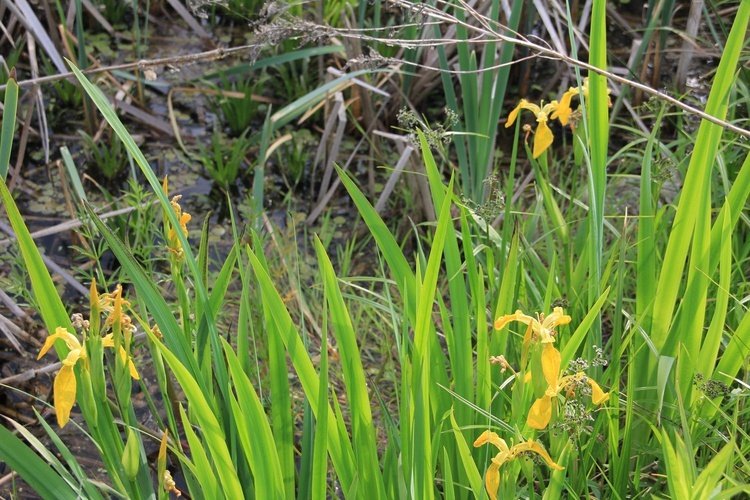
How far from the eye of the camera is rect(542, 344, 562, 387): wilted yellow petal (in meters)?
0.96

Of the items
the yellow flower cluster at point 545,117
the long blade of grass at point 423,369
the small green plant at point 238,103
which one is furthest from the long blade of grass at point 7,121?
the small green plant at point 238,103

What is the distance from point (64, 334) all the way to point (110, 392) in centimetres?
117

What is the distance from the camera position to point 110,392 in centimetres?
211

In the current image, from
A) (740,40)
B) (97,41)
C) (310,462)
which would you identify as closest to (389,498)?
(310,462)

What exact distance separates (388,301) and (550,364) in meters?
0.61

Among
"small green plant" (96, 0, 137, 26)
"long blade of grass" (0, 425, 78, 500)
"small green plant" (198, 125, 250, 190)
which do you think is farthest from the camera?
"small green plant" (96, 0, 137, 26)

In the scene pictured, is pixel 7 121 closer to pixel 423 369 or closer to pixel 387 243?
pixel 387 243

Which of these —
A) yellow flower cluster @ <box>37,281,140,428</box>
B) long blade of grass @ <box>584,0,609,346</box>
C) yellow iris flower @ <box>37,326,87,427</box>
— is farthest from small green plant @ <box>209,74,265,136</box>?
yellow iris flower @ <box>37,326,87,427</box>

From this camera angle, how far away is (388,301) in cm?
155

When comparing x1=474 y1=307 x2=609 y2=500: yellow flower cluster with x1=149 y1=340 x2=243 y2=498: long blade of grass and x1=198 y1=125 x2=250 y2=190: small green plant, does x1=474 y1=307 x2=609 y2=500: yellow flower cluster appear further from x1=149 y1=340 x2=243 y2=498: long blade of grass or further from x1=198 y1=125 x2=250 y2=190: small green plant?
x1=198 y1=125 x2=250 y2=190: small green plant

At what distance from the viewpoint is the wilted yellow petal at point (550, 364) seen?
0.96 m

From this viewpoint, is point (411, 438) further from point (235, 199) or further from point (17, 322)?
point (235, 199)

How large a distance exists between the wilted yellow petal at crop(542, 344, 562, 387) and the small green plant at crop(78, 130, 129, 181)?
6.62 feet

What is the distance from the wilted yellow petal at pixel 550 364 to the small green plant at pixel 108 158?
2018mm
